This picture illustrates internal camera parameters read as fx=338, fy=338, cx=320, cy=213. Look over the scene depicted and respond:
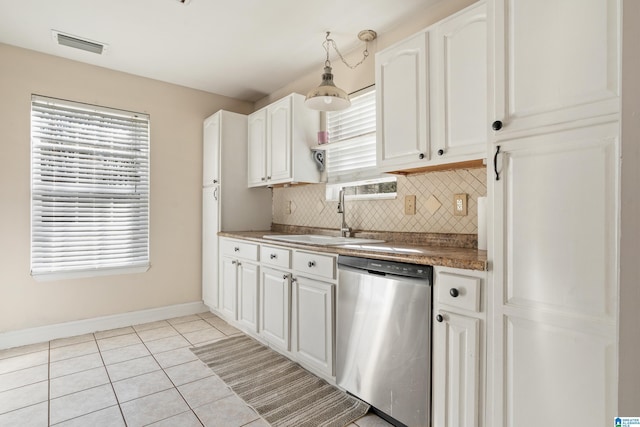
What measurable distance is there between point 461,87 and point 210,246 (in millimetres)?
2938

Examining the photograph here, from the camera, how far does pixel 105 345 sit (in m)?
2.96

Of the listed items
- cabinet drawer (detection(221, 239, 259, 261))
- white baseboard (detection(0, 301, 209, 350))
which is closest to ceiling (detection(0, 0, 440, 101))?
cabinet drawer (detection(221, 239, 259, 261))

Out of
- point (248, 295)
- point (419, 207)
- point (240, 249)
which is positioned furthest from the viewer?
point (240, 249)

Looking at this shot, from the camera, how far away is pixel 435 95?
6.36 feet

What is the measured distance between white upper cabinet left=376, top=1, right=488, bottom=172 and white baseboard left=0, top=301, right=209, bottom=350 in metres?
2.85

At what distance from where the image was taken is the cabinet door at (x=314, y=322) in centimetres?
218

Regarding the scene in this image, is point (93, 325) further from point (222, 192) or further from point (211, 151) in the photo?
point (211, 151)

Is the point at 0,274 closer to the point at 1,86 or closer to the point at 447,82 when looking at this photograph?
the point at 1,86

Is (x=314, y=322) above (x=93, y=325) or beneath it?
above

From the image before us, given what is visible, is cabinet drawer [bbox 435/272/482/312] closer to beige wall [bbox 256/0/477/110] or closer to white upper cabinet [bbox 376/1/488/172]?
white upper cabinet [bbox 376/1/488/172]

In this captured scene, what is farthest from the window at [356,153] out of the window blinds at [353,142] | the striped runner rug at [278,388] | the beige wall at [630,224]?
the beige wall at [630,224]

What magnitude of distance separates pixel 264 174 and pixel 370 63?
4.80 ft

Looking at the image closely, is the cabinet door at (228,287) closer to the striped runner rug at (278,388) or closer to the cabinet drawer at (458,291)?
the striped runner rug at (278,388)

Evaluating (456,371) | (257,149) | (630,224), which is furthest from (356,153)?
(630,224)
